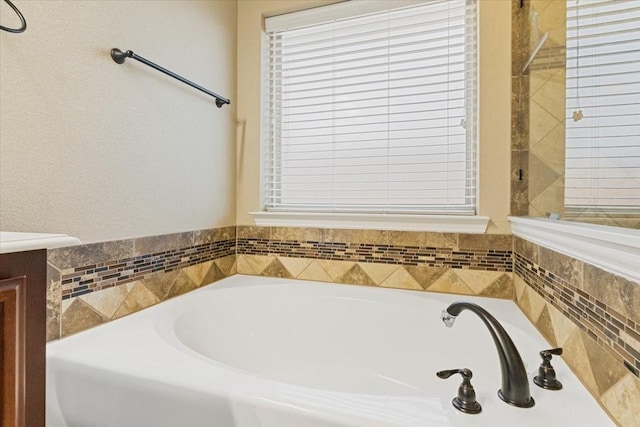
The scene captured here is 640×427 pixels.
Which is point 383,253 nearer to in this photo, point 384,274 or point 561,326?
point 384,274

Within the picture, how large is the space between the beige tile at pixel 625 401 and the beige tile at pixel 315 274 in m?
1.27

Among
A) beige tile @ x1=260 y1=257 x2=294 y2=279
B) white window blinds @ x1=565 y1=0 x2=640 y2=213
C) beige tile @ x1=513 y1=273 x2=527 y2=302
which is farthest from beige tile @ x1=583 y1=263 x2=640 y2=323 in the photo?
beige tile @ x1=260 y1=257 x2=294 y2=279

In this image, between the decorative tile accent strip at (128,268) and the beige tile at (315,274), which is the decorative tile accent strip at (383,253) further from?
the decorative tile accent strip at (128,268)

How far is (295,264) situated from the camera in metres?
1.89

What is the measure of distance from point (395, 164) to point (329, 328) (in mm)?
924

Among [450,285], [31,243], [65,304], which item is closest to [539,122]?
[450,285]

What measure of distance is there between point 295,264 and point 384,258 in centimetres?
53

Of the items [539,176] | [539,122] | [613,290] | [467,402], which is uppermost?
[539,122]

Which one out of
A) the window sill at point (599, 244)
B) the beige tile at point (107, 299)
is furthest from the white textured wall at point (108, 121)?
the window sill at point (599, 244)

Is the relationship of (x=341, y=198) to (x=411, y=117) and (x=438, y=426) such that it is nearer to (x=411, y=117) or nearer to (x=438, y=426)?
(x=411, y=117)

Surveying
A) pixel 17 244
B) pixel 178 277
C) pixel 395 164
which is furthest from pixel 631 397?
pixel 178 277

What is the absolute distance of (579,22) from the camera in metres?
1.14

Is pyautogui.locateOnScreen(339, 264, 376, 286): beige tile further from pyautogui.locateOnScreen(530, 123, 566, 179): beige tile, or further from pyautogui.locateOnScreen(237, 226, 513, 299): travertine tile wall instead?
pyautogui.locateOnScreen(530, 123, 566, 179): beige tile

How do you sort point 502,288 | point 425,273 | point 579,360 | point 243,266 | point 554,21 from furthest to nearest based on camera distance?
1. point 243,266
2. point 425,273
3. point 502,288
4. point 554,21
5. point 579,360
